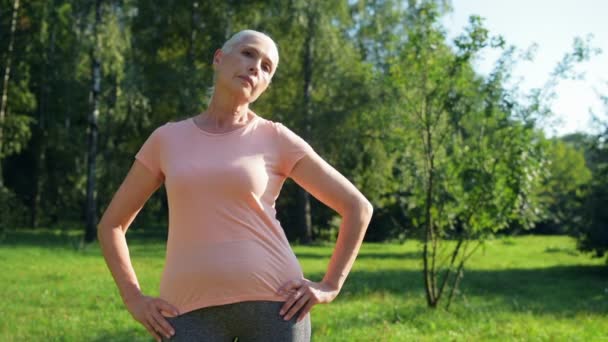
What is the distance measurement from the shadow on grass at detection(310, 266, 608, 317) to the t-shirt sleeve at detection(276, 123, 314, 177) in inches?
406

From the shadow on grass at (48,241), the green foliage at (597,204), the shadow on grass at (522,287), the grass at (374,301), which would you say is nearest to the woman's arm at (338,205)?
the grass at (374,301)

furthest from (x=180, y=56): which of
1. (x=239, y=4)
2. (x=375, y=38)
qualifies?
(x=375, y=38)

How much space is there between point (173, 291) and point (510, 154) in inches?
370

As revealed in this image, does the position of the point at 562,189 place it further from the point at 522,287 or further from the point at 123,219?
the point at 123,219

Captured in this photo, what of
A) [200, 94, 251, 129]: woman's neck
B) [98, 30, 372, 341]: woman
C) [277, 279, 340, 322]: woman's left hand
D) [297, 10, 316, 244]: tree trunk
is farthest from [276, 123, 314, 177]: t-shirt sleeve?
[297, 10, 316, 244]: tree trunk

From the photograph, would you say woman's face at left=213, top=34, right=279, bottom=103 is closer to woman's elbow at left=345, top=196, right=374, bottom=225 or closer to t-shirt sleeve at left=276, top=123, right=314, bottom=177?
t-shirt sleeve at left=276, top=123, right=314, bottom=177

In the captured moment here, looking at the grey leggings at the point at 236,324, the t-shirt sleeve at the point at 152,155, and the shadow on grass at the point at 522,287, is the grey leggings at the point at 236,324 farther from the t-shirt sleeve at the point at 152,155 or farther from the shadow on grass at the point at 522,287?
the shadow on grass at the point at 522,287

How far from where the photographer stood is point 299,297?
2365 mm

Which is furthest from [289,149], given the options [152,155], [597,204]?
[597,204]

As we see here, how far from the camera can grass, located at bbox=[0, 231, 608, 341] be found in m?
8.76

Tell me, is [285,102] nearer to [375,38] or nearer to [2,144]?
[375,38]

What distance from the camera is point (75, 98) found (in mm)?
34438

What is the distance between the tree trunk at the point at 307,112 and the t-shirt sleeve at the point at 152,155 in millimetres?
24629

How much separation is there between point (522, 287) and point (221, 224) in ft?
51.2
